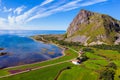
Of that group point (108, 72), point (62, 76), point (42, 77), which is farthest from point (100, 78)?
point (42, 77)

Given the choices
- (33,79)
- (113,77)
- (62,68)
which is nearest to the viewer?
(33,79)

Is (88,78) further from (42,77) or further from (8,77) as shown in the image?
(8,77)

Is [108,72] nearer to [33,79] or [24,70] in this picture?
[33,79]

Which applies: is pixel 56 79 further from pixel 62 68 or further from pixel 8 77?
pixel 8 77

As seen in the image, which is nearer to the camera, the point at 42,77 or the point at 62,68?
the point at 42,77

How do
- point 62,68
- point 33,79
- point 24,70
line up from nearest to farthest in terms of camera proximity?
point 33,79 → point 24,70 → point 62,68

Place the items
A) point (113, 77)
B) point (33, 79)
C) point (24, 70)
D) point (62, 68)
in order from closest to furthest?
point (33, 79), point (113, 77), point (24, 70), point (62, 68)

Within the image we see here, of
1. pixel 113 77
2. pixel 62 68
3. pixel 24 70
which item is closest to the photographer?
pixel 113 77

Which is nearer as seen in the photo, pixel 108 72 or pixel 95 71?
pixel 108 72

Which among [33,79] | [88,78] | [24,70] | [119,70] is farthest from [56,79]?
[119,70]
